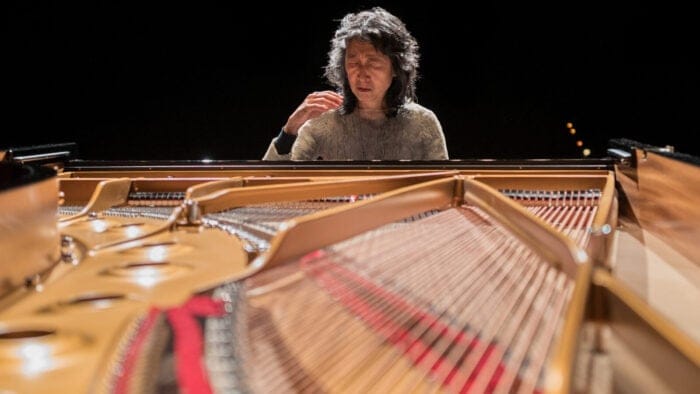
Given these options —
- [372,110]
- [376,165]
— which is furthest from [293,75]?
[376,165]

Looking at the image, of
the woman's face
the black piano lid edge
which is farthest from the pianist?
the black piano lid edge

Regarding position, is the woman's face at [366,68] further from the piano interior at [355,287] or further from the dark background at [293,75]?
the dark background at [293,75]

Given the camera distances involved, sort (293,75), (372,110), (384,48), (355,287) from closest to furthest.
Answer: (355,287) < (384,48) < (372,110) < (293,75)

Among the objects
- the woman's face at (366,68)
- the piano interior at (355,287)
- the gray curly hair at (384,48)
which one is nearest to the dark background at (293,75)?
the gray curly hair at (384,48)

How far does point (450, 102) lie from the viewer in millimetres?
6039

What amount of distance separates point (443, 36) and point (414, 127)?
84.3 inches

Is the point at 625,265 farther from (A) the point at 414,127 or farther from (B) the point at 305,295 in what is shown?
(A) the point at 414,127

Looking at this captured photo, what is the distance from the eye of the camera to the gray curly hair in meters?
3.79

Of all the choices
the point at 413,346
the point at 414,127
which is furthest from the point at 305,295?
Result: the point at 414,127

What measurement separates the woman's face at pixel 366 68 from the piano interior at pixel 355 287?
5.55 feet

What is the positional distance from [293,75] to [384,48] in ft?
7.94

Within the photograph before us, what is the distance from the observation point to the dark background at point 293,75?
18.1ft

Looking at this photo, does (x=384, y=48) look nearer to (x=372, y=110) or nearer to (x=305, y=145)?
(x=372, y=110)

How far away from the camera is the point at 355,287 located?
1323 mm
